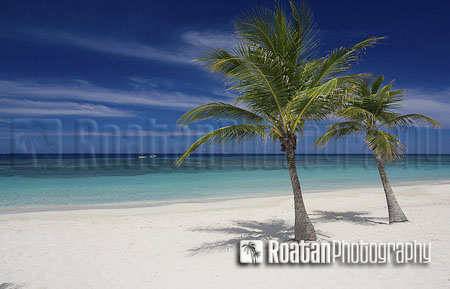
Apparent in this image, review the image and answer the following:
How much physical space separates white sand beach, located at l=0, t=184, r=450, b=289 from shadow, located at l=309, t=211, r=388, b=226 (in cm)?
3

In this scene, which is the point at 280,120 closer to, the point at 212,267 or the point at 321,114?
the point at 321,114

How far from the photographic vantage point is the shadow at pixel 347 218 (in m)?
8.37

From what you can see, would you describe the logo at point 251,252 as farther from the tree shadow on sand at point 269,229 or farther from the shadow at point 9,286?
the shadow at point 9,286

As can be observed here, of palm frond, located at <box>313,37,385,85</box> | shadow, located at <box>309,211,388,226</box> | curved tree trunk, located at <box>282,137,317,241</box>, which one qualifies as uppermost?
palm frond, located at <box>313,37,385,85</box>

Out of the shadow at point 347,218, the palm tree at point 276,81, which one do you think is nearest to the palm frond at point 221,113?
the palm tree at point 276,81

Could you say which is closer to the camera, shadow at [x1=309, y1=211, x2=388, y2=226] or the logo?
the logo

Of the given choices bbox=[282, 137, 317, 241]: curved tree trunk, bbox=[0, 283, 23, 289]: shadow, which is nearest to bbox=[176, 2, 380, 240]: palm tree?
bbox=[282, 137, 317, 241]: curved tree trunk

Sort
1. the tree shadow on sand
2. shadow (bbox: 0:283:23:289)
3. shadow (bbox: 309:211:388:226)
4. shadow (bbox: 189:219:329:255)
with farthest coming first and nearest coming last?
shadow (bbox: 309:211:388:226) < the tree shadow on sand < shadow (bbox: 189:219:329:255) < shadow (bbox: 0:283:23:289)

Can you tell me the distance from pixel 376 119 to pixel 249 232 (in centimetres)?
471

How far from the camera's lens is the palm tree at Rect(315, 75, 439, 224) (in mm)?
6646

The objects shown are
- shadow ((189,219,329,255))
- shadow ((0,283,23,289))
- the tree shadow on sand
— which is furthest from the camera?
the tree shadow on sand

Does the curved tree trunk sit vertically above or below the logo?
above

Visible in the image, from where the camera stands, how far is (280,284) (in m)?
4.14

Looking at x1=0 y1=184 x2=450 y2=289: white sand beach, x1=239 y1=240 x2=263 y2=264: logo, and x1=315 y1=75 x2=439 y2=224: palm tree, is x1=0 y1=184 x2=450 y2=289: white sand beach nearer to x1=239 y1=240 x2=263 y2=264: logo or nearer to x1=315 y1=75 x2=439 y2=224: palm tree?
x1=239 y1=240 x2=263 y2=264: logo
